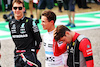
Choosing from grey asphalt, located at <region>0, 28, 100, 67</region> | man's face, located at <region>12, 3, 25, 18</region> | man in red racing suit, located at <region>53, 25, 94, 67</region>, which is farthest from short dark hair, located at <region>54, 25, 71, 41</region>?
grey asphalt, located at <region>0, 28, 100, 67</region>

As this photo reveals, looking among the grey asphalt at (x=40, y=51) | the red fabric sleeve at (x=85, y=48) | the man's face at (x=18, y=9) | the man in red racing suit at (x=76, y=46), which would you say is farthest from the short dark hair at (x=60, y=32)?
the grey asphalt at (x=40, y=51)

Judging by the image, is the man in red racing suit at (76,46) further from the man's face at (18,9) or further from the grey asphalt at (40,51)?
the grey asphalt at (40,51)

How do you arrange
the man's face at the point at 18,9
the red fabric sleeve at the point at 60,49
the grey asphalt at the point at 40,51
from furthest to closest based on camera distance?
1. the grey asphalt at the point at 40,51
2. the man's face at the point at 18,9
3. the red fabric sleeve at the point at 60,49

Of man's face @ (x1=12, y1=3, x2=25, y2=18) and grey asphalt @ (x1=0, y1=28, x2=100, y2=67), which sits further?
grey asphalt @ (x1=0, y1=28, x2=100, y2=67)

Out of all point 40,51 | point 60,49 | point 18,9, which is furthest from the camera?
point 40,51

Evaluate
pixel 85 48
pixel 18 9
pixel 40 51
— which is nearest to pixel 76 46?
pixel 85 48

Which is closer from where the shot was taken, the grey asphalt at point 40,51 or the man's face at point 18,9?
the man's face at point 18,9

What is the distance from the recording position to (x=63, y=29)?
2.58m

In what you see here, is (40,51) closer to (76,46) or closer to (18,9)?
(18,9)

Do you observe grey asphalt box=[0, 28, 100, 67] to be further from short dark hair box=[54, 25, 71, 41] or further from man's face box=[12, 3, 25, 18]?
short dark hair box=[54, 25, 71, 41]

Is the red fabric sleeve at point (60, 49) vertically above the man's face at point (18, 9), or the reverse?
Result: the man's face at point (18, 9)

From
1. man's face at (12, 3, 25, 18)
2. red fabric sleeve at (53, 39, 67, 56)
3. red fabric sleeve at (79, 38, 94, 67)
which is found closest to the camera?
red fabric sleeve at (79, 38, 94, 67)

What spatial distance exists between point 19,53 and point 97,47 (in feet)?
11.9

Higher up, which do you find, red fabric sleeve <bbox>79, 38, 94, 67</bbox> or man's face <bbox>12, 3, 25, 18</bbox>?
man's face <bbox>12, 3, 25, 18</bbox>
